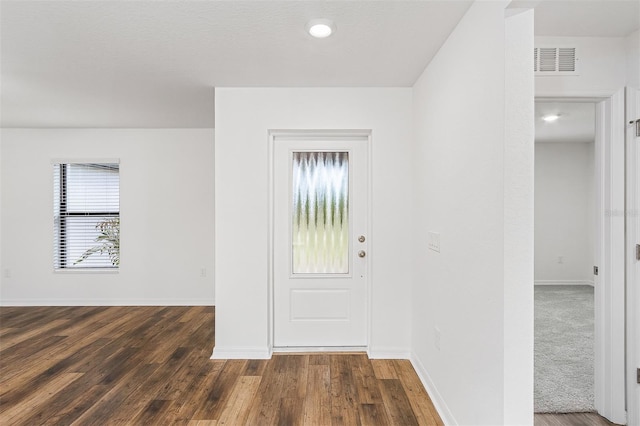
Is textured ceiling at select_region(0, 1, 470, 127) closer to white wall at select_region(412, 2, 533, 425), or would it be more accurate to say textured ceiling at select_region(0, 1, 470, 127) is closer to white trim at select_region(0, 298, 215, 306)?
white wall at select_region(412, 2, 533, 425)

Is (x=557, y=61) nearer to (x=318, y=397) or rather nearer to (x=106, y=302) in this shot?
(x=318, y=397)

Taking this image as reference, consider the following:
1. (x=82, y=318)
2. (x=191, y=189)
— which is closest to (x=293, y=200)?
(x=191, y=189)

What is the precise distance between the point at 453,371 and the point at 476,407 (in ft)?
1.08

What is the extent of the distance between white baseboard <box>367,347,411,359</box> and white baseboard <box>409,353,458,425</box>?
0.30ft

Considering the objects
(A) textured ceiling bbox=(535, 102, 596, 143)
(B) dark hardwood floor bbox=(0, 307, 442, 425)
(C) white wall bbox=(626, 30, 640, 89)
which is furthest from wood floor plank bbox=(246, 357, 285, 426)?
(A) textured ceiling bbox=(535, 102, 596, 143)

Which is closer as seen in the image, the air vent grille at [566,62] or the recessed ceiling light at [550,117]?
the air vent grille at [566,62]

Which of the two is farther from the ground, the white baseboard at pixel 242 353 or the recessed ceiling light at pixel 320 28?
the recessed ceiling light at pixel 320 28

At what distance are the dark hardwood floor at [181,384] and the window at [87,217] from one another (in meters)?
1.35

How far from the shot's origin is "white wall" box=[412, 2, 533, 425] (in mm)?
1580

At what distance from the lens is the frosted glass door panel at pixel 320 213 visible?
3479mm

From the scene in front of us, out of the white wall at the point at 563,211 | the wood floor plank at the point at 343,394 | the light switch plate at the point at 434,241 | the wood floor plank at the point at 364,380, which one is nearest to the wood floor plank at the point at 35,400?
the wood floor plank at the point at 343,394

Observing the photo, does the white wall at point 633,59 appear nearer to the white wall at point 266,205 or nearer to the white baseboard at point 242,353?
the white wall at point 266,205

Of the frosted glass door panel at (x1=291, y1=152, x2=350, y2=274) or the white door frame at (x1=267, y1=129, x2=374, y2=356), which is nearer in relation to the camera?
the white door frame at (x1=267, y1=129, x2=374, y2=356)

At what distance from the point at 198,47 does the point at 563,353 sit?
13.1 feet
